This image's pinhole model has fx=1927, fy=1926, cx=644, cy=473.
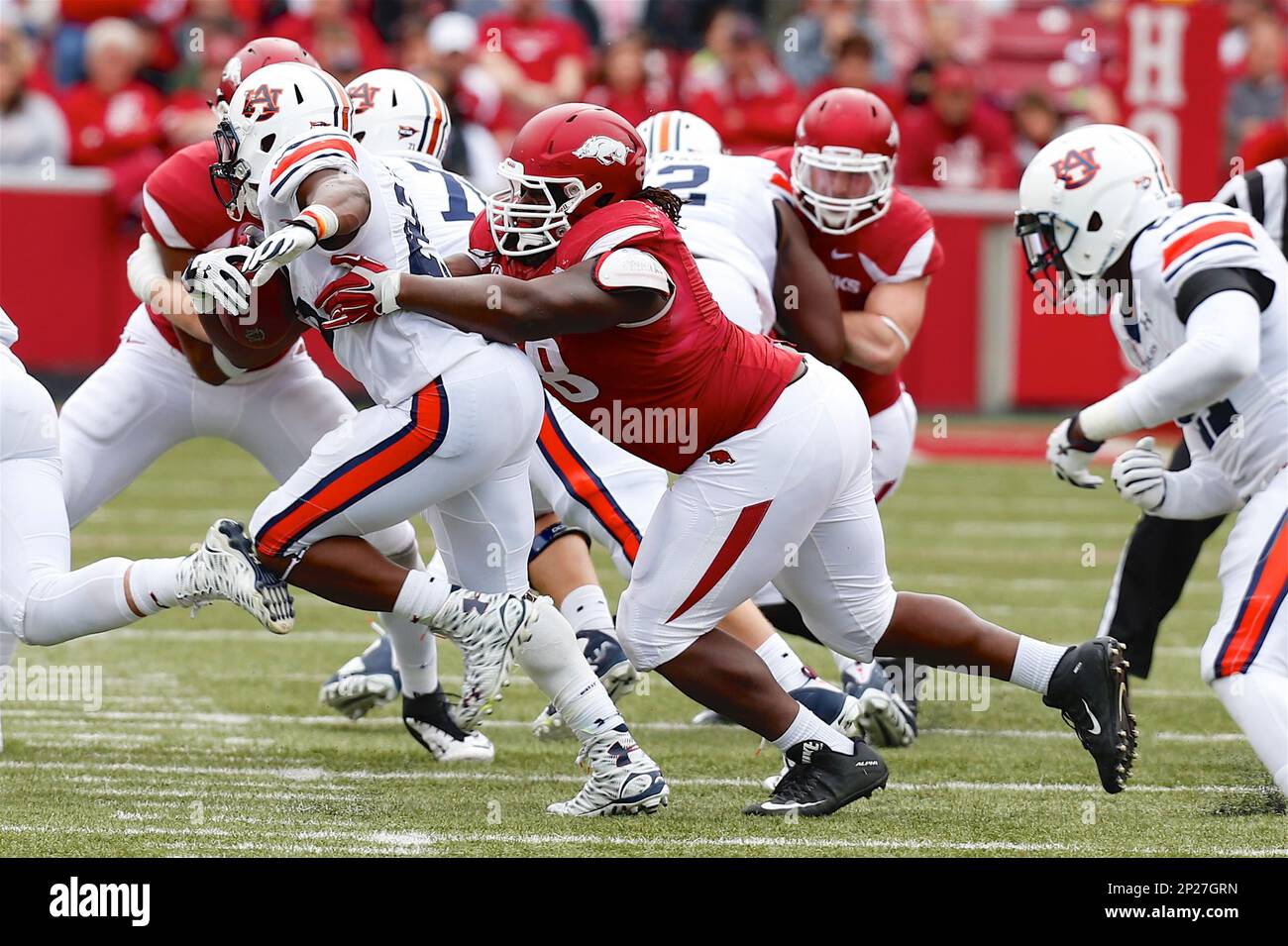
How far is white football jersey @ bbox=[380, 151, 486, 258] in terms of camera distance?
489cm

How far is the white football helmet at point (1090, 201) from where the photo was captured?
439 cm

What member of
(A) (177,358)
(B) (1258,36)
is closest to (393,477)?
(A) (177,358)

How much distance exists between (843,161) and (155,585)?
2.21m

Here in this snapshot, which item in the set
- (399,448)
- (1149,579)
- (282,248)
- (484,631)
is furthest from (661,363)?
(1149,579)

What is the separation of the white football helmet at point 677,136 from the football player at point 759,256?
3 cm

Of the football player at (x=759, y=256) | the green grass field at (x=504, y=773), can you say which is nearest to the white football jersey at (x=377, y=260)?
the green grass field at (x=504, y=773)

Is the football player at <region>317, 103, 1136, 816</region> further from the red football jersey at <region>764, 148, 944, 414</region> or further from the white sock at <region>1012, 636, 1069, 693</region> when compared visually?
the red football jersey at <region>764, 148, 944, 414</region>

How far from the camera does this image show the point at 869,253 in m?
5.55

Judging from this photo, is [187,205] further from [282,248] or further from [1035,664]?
[1035,664]

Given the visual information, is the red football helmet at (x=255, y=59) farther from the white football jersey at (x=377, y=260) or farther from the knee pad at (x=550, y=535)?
the knee pad at (x=550, y=535)

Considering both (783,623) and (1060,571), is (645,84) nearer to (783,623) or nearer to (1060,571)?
(1060,571)

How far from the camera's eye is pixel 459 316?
4.00m

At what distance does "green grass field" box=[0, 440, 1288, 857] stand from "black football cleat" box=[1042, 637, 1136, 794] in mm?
113

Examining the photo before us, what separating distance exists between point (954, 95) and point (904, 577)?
5.90 m
